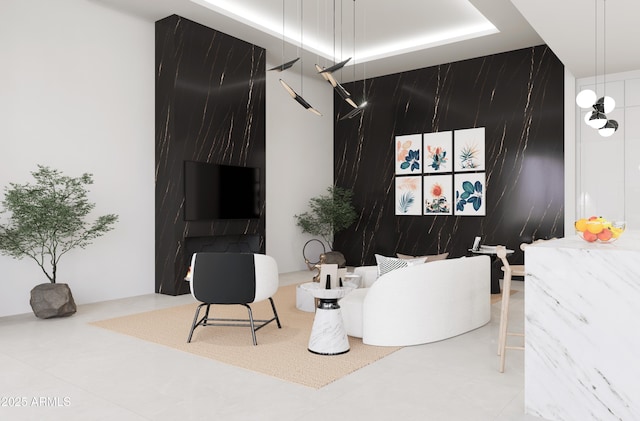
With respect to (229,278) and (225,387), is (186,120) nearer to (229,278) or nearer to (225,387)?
(229,278)

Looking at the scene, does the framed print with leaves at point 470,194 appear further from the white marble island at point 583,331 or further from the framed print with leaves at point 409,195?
the white marble island at point 583,331

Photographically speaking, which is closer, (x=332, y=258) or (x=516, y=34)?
(x=516, y=34)

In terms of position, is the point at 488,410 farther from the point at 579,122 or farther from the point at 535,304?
the point at 579,122

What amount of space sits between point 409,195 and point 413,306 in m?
5.03

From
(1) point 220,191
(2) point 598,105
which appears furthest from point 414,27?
(1) point 220,191

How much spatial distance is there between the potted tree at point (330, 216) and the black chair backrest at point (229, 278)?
4.75 m

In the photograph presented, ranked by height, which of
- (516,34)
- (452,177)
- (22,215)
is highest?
(516,34)

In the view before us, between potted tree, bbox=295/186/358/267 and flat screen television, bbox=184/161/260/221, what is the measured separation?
176 cm

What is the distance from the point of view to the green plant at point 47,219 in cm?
494

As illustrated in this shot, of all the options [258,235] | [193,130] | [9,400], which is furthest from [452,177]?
[9,400]

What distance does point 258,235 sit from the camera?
759 centimetres

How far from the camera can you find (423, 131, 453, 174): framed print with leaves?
845cm

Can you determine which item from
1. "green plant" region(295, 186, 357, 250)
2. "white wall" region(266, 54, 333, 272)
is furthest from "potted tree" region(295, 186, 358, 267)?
"white wall" region(266, 54, 333, 272)

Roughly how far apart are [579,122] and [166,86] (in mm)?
5936
